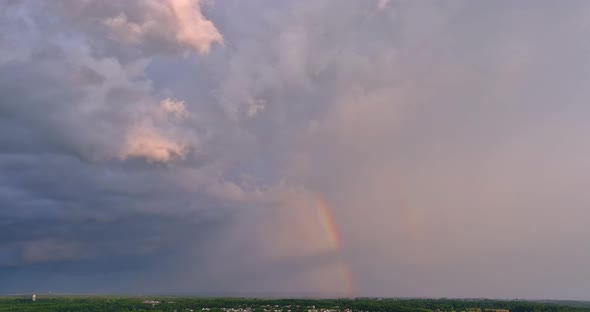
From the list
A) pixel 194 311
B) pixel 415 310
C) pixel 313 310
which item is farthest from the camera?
pixel 313 310

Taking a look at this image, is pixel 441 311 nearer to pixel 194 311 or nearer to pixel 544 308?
pixel 544 308

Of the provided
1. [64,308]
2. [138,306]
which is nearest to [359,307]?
[138,306]

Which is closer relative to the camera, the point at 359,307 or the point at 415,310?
the point at 415,310

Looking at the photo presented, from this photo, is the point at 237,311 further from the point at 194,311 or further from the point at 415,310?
the point at 415,310

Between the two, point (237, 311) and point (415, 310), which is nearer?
point (415, 310)

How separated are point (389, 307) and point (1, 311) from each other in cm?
10559

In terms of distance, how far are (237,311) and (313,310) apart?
22.9 metres

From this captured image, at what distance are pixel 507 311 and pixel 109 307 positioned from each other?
375ft

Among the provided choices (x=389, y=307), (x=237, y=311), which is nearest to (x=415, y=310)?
(x=389, y=307)

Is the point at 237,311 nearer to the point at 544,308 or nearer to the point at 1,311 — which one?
the point at 1,311

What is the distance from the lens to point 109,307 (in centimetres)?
13412

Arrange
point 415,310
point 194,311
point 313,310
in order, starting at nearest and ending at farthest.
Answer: point 415,310, point 194,311, point 313,310

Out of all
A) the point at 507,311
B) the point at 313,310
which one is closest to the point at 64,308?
the point at 313,310

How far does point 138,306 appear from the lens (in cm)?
13950
